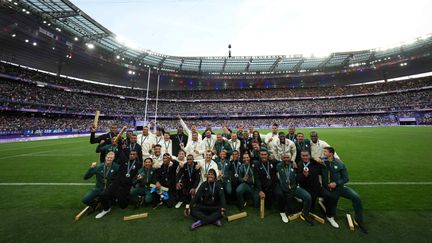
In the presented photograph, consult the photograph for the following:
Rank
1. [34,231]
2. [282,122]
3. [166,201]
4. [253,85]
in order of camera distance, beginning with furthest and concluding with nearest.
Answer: [253,85] < [282,122] < [166,201] < [34,231]

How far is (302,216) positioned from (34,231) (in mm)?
6421

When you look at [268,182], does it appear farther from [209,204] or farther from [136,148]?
[136,148]

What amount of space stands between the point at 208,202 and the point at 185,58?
45946 mm

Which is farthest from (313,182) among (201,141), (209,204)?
(201,141)

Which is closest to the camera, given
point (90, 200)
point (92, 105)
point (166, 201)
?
point (90, 200)

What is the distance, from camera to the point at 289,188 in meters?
4.86

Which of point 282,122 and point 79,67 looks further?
point 282,122

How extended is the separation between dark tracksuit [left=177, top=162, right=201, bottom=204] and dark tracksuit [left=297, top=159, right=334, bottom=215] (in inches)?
118

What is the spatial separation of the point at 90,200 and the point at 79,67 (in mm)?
48543

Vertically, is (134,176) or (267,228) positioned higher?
(134,176)

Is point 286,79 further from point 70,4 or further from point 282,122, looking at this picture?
point 70,4

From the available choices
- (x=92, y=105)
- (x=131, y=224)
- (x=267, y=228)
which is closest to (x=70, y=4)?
(x=92, y=105)

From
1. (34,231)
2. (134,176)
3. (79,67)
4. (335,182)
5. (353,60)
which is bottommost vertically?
(34,231)

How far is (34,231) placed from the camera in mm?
4090
